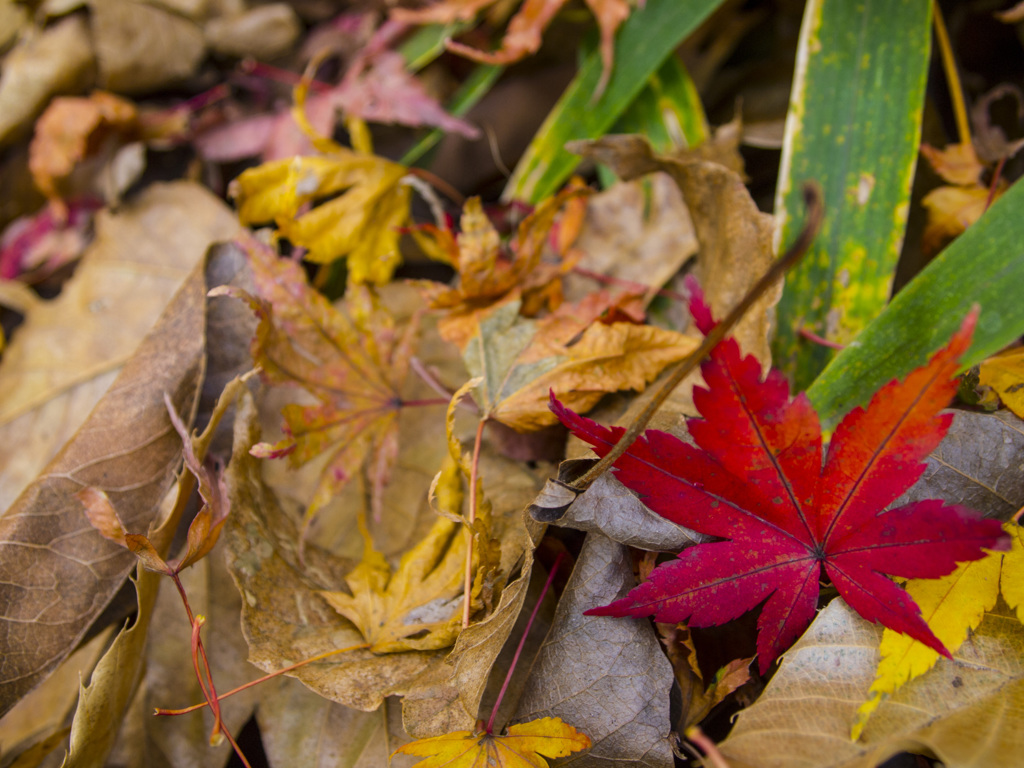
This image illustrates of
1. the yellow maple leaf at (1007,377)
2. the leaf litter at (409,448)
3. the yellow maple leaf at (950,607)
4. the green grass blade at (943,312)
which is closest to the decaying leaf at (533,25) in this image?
the leaf litter at (409,448)

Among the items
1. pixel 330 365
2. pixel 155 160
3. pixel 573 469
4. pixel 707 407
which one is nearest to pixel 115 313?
pixel 155 160

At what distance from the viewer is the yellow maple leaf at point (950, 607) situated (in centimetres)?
48

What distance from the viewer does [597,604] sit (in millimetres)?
580

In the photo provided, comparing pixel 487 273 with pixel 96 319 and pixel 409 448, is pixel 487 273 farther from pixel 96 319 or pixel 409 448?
pixel 96 319

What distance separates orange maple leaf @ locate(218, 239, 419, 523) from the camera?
730mm

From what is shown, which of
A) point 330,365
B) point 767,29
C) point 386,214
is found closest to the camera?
point 330,365

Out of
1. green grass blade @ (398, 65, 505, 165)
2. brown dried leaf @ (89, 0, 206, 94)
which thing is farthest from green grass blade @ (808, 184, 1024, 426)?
brown dried leaf @ (89, 0, 206, 94)

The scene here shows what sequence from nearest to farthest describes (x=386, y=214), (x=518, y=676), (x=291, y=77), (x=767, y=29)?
(x=518, y=676), (x=386, y=214), (x=767, y=29), (x=291, y=77)

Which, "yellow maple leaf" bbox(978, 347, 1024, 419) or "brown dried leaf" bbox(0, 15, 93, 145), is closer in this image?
"yellow maple leaf" bbox(978, 347, 1024, 419)

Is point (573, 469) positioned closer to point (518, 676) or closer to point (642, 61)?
point (518, 676)

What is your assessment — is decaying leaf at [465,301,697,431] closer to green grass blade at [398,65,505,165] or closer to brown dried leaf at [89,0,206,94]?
green grass blade at [398,65,505,165]

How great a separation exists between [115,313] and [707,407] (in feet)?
3.17

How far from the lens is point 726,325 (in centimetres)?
39

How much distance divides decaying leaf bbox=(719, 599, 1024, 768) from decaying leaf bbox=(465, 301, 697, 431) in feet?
0.99
